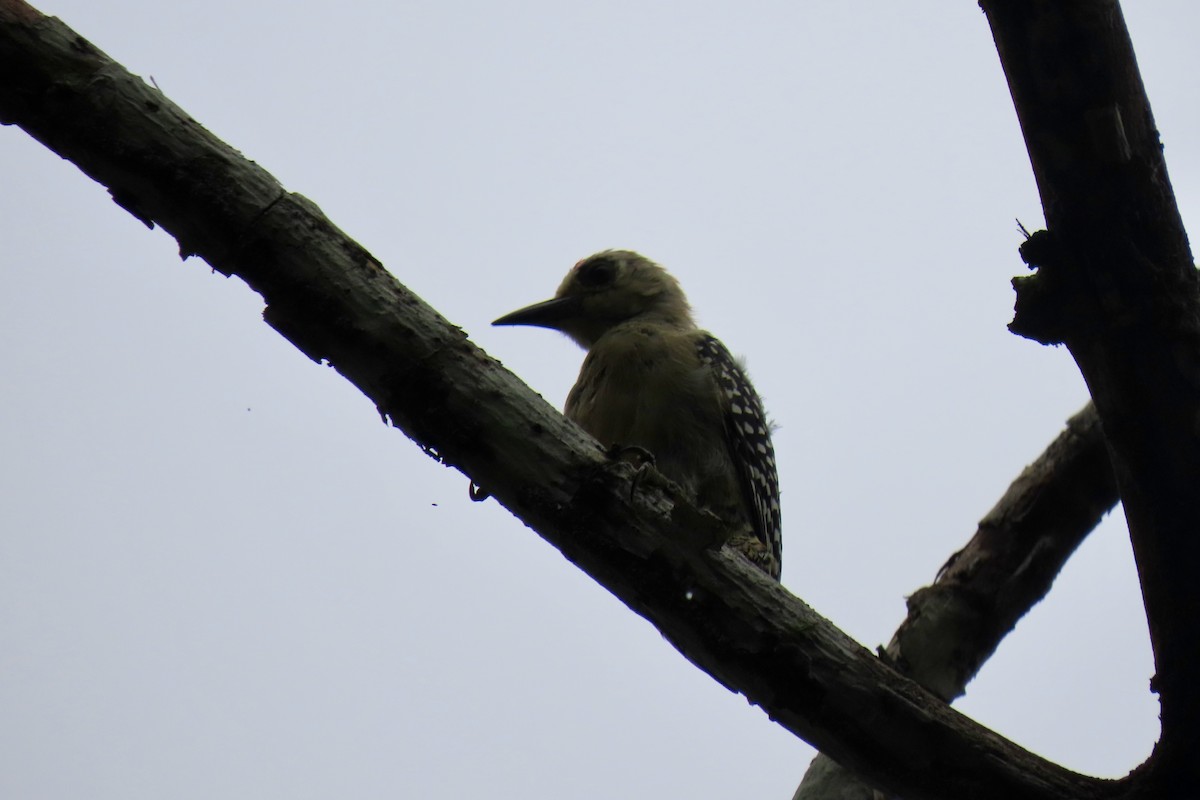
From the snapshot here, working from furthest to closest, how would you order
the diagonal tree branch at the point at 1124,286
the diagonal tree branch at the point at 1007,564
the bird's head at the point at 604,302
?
the bird's head at the point at 604,302 < the diagonal tree branch at the point at 1007,564 < the diagonal tree branch at the point at 1124,286

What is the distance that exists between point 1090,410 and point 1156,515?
2985mm

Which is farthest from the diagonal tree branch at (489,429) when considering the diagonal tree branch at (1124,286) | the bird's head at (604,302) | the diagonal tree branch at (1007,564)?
the bird's head at (604,302)

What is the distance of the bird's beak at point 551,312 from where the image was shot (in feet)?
24.3

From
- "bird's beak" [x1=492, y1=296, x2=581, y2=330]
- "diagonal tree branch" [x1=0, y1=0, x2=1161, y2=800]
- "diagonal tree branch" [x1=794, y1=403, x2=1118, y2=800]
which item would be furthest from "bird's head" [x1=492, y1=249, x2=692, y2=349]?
"diagonal tree branch" [x1=0, y1=0, x2=1161, y2=800]

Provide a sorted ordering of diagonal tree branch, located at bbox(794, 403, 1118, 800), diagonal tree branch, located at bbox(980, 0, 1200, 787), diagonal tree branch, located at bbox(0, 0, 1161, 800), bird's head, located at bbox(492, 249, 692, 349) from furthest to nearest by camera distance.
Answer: bird's head, located at bbox(492, 249, 692, 349)
diagonal tree branch, located at bbox(794, 403, 1118, 800)
diagonal tree branch, located at bbox(0, 0, 1161, 800)
diagonal tree branch, located at bbox(980, 0, 1200, 787)

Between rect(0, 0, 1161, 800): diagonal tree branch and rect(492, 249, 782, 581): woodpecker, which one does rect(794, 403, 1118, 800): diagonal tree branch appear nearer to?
rect(492, 249, 782, 581): woodpecker

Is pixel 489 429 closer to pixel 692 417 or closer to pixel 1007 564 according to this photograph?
pixel 692 417

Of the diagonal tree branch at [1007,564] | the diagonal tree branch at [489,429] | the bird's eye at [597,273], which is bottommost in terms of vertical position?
the diagonal tree branch at [489,429]

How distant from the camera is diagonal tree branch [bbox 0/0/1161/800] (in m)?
3.54

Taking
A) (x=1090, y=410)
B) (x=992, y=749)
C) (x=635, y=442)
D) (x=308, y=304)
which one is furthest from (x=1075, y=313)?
(x=1090, y=410)

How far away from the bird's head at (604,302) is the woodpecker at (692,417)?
36 cm

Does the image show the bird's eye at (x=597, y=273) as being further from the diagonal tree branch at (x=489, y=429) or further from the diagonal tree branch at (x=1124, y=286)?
the diagonal tree branch at (x=1124, y=286)

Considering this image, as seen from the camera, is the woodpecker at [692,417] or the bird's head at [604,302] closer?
the woodpecker at [692,417]

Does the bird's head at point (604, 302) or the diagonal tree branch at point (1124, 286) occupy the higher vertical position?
the bird's head at point (604, 302)
